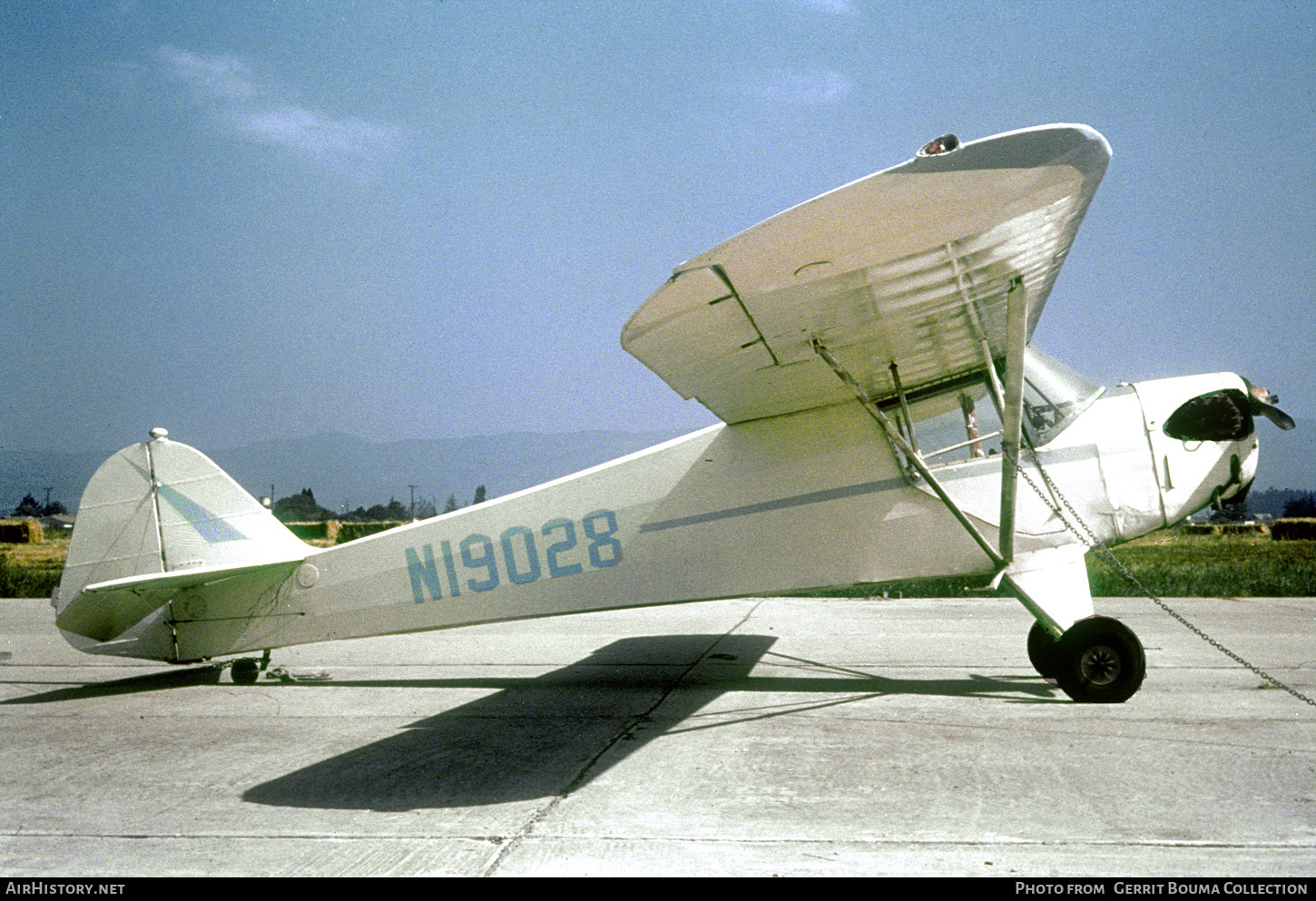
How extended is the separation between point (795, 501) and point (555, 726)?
2.13m

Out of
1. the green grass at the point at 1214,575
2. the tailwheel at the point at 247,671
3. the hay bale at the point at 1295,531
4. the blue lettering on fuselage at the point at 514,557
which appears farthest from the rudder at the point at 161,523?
the hay bale at the point at 1295,531

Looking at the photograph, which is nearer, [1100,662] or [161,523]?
[1100,662]

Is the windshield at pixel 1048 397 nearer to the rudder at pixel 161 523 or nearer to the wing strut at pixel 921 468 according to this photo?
the wing strut at pixel 921 468

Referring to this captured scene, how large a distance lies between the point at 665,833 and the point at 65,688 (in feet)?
19.8

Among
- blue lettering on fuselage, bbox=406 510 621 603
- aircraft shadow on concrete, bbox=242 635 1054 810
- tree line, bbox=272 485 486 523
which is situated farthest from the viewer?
tree line, bbox=272 485 486 523

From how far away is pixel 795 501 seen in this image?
5871mm

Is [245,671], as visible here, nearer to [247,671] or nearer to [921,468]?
[247,671]

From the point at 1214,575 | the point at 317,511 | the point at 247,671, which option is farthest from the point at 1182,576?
the point at 317,511

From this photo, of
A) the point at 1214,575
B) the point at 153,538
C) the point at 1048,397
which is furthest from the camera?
the point at 1214,575

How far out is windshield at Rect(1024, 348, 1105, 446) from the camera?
Result: 5.92m

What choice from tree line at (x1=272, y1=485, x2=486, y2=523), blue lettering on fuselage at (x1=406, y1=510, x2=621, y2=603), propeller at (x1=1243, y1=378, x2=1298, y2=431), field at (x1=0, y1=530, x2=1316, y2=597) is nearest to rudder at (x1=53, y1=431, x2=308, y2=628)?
blue lettering on fuselage at (x1=406, y1=510, x2=621, y2=603)

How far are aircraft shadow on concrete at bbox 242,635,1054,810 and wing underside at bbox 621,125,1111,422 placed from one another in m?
2.00

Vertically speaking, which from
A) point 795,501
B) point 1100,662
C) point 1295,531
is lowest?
point 1295,531

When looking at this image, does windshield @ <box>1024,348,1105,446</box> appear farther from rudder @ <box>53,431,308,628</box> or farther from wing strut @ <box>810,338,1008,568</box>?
rudder @ <box>53,431,308,628</box>
